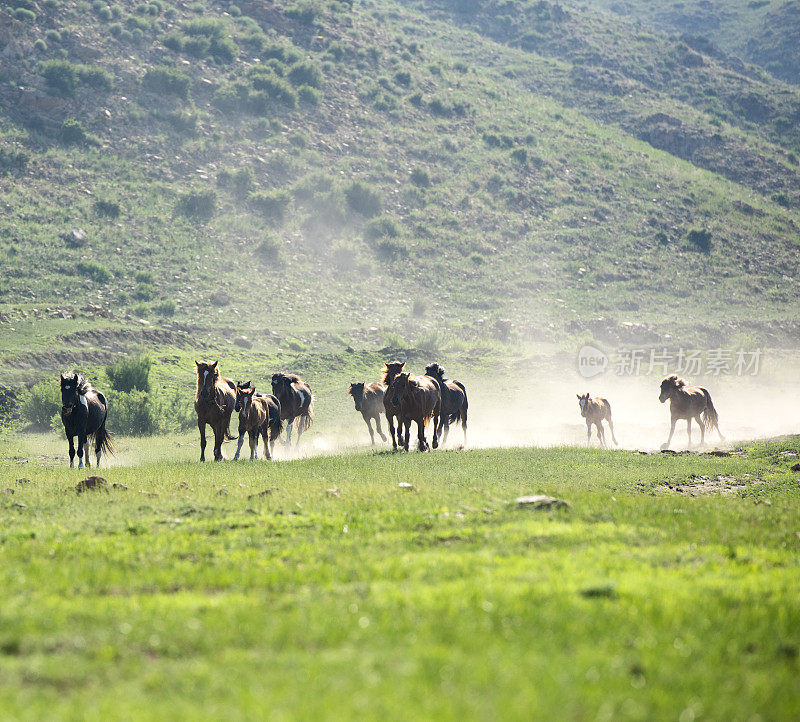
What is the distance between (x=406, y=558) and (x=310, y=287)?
6250 cm

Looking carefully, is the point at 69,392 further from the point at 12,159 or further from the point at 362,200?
the point at 362,200

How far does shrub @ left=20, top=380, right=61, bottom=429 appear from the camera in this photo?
3725 centimetres

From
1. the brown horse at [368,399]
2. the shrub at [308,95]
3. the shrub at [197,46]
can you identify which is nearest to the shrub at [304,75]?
the shrub at [308,95]

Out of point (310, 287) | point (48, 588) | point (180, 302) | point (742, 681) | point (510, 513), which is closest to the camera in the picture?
point (742, 681)

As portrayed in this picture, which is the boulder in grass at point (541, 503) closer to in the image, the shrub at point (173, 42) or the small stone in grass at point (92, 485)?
the small stone in grass at point (92, 485)

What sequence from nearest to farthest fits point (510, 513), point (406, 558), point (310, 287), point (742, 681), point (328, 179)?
point (742, 681) → point (406, 558) → point (510, 513) → point (310, 287) → point (328, 179)

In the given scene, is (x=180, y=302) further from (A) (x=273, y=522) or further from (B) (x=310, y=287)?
(A) (x=273, y=522)

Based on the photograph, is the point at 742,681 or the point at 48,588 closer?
the point at 742,681

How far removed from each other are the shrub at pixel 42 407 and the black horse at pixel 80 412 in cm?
1432

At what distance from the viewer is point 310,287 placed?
7125 cm

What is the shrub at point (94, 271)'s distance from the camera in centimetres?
6247

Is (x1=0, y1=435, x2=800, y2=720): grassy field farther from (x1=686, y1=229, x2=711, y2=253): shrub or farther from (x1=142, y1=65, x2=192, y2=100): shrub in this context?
(x1=686, y1=229, x2=711, y2=253): shrub

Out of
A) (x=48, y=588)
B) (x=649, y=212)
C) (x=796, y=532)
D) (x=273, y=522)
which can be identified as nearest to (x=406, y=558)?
(x=273, y=522)

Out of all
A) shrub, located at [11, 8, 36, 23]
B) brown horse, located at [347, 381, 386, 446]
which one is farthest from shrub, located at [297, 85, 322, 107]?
brown horse, located at [347, 381, 386, 446]
